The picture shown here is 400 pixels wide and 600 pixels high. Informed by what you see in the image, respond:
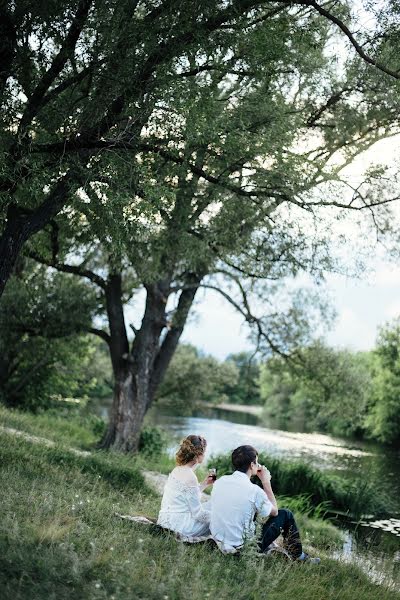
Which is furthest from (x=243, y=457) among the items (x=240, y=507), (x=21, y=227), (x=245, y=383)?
(x=245, y=383)

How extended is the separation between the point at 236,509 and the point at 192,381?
20.6m

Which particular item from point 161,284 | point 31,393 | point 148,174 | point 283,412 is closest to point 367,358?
point 283,412

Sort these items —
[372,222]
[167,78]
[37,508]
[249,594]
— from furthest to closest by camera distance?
[372,222] → [167,78] → [37,508] → [249,594]

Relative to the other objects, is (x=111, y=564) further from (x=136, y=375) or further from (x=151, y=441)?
(x=151, y=441)

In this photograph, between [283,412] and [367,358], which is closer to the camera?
[367,358]

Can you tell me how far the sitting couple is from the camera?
7176 mm

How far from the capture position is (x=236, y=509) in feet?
23.5

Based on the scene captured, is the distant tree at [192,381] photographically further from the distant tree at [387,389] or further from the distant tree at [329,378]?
the distant tree at [387,389]

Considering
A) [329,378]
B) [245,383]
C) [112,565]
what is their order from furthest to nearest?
[245,383] → [329,378] → [112,565]

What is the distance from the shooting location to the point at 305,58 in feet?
39.3

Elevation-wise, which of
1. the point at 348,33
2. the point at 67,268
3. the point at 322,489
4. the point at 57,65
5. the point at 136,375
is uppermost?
the point at 348,33

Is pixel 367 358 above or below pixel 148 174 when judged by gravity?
above

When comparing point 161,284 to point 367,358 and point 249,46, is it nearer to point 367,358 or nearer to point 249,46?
point 249,46

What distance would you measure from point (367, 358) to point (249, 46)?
4189 cm
